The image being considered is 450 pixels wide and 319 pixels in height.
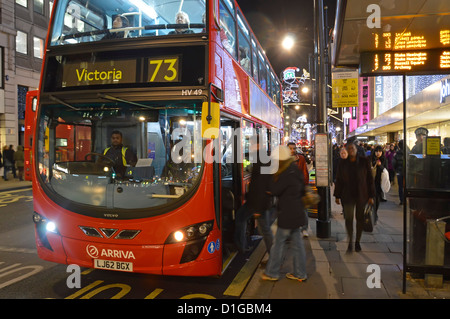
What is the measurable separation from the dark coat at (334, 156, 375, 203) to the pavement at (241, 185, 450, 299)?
949mm

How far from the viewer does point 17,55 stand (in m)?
23.2

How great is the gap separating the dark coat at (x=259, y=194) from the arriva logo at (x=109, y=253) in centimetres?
187

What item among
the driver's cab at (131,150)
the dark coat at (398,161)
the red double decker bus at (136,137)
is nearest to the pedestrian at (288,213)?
the red double decker bus at (136,137)

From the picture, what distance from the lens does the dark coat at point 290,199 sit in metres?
4.61

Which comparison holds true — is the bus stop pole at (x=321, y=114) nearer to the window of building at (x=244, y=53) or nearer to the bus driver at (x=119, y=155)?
the window of building at (x=244, y=53)

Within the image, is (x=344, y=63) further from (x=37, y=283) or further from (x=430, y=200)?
(x=37, y=283)

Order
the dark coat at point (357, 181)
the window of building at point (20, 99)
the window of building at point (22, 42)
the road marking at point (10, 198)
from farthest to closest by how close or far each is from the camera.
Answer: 1. the window of building at point (20, 99)
2. the window of building at point (22, 42)
3. the road marking at point (10, 198)
4. the dark coat at point (357, 181)

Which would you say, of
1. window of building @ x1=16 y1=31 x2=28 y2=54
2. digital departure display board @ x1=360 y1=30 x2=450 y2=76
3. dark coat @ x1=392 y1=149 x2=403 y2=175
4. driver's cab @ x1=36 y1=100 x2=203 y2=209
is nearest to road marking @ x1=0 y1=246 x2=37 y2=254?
driver's cab @ x1=36 y1=100 x2=203 y2=209

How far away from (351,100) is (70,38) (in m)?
9.88

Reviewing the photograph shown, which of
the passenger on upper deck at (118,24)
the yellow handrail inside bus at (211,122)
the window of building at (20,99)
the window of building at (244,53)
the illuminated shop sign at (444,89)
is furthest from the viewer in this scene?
the window of building at (20,99)

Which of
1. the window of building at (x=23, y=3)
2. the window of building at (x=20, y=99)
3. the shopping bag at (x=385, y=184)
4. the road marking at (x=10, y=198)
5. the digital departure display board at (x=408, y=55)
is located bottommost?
the road marking at (x=10, y=198)

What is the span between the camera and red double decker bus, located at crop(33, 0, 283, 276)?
4176mm

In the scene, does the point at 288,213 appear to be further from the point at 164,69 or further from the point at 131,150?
the point at 164,69

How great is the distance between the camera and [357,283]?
15.1 ft
